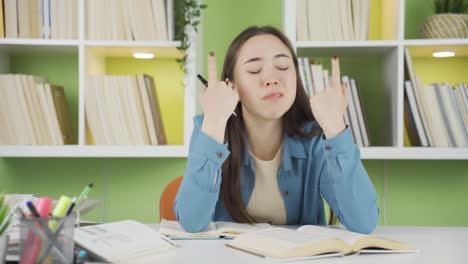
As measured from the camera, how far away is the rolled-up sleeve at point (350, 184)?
143cm

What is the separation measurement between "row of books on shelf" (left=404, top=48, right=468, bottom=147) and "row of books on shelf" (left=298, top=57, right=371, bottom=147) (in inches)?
8.1

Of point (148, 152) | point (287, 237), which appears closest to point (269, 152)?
point (287, 237)

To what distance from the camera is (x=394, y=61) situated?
239cm

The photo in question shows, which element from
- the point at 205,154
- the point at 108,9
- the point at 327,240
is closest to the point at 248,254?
the point at 327,240

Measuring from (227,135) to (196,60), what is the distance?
0.83 metres

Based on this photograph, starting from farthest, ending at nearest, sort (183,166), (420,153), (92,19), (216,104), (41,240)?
(183,166)
(92,19)
(420,153)
(216,104)
(41,240)

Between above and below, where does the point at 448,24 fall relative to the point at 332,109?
above

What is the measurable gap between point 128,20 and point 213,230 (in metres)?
1.37

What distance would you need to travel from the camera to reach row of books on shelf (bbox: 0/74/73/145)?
240 cm

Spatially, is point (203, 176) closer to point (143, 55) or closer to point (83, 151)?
point (83, 151)

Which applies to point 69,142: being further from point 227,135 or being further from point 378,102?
point 378,102

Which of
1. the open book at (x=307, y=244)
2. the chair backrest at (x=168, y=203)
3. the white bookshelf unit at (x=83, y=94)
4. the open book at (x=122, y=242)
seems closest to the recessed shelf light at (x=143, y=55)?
the white bookshelf unit at (x=83, y=94)

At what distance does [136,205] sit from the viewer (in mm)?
2787

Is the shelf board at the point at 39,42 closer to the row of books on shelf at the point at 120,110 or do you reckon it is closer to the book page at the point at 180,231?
the row of books on shelf at the point at 120,110
